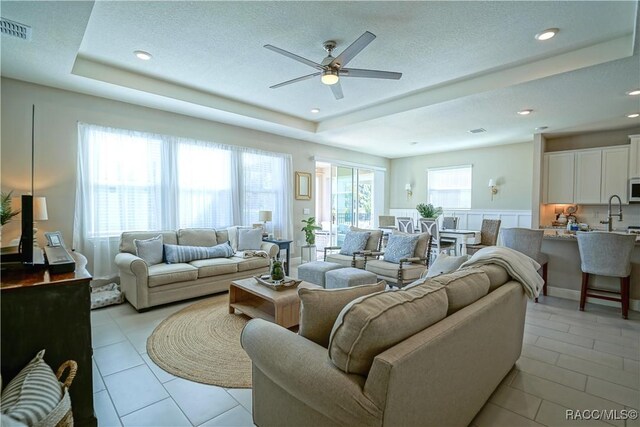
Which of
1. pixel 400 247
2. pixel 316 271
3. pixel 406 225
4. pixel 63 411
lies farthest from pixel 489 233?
pixel 63 411

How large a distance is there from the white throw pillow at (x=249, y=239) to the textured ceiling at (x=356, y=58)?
6.14ft

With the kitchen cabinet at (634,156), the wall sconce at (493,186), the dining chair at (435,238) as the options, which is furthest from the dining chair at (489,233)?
the kitchen cabinet at (634,156)

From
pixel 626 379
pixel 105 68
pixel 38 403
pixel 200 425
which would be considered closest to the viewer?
pixel 38 403

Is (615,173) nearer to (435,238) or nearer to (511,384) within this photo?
(435,238)

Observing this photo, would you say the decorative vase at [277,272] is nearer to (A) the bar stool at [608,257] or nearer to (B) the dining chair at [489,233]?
(A) the bar stool at [608,257]

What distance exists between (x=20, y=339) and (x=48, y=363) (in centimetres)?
17

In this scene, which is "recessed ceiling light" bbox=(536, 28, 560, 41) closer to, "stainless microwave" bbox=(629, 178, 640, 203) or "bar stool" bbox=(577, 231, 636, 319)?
"bar stool" bbox=(577, 231, 636, 319)

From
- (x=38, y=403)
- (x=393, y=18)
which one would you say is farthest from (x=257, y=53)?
(x=38, y=403)

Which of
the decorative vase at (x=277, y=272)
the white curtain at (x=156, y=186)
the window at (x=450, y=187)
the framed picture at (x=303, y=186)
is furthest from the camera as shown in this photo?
the window at (x=450, y=187)

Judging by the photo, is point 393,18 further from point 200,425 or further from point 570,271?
point 570,271

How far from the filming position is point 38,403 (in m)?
1.19

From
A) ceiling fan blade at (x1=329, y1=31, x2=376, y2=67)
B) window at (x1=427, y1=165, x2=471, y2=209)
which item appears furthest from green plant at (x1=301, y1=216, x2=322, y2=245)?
ceiling fan blade at (x1=329, y1=31, x2=376, y2=67)

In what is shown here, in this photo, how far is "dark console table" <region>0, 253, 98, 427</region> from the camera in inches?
56.1

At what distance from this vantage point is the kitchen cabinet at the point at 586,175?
5453mm
